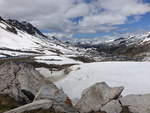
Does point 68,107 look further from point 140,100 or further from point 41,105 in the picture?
point 140,100

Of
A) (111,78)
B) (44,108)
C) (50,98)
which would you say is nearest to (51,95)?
(50,98)

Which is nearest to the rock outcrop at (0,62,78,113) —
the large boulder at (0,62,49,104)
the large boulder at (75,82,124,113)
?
the large boulder at (0,62,49,104)

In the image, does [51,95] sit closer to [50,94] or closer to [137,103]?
[50,94]

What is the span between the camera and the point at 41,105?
75.6 feet

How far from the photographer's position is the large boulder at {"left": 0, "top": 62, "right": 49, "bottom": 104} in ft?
104

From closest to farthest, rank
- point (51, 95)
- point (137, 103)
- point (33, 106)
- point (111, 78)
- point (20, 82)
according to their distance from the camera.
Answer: point (33, 106)
point (137, 103)
point (51, 95)
point (20, 82)
point (111, 78)

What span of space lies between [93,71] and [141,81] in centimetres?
1401

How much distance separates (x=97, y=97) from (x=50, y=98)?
198 inches

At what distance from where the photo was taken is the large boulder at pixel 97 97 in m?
26.6

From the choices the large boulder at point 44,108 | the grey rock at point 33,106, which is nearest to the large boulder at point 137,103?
the large boulder at point 44,108

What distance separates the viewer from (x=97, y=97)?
27.5m

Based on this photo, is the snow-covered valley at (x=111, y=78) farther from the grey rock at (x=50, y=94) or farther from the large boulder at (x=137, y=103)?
the large boulder at (x=137, y=103)

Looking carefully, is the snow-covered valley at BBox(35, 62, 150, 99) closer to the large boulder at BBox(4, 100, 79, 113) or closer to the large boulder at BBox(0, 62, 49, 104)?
the large boulder at BBox(0, 62, 49, 104)

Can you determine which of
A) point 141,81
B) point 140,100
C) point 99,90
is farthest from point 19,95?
point 141,81
